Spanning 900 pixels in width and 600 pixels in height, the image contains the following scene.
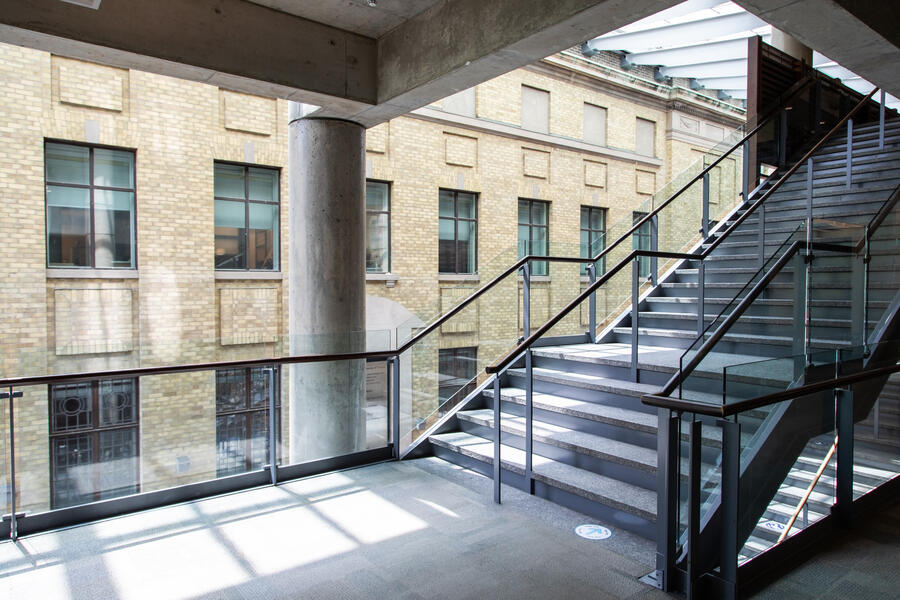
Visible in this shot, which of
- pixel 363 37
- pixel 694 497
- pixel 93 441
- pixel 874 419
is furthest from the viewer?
pixel 363 37

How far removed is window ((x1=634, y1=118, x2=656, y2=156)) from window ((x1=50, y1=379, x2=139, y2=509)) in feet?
51.6

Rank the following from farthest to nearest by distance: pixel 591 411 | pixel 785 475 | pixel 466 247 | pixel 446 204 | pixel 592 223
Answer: pixel 592 223
pixel 466 247
pixel 446 204
pixel 591 411
pixel 785 475

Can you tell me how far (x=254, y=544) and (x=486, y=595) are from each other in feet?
4.67

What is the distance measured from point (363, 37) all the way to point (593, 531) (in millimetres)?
4185

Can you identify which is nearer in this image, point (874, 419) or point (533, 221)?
point (874, 419)

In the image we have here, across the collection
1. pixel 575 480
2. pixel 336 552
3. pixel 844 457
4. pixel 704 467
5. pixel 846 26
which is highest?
pixel 846 26

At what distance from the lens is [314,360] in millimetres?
4723

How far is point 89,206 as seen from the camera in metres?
9.31

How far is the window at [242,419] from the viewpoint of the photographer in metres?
4.35

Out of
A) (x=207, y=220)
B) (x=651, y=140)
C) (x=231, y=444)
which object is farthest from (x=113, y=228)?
(x=651, y=140)

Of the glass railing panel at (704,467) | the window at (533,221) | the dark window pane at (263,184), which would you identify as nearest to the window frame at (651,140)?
the window at (533,221)

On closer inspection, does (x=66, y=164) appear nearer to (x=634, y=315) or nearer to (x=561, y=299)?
(x=561, y=299)

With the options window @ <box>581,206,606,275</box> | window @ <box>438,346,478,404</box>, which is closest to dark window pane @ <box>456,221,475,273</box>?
window @ <box>581,206,606,275</box>

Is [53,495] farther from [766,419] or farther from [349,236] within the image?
[766,419]
